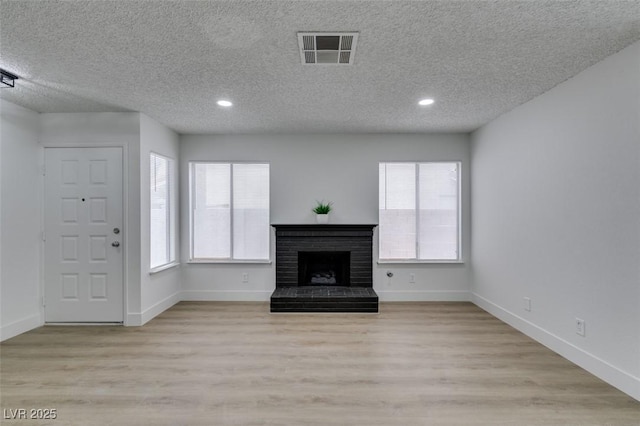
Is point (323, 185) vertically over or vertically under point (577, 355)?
over

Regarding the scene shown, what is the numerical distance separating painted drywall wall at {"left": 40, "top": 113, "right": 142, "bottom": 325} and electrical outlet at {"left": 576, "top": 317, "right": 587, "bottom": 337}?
4.54 m

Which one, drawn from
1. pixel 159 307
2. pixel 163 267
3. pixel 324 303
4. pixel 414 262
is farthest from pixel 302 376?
pixel 414 262

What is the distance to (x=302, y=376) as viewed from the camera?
2.60 meters

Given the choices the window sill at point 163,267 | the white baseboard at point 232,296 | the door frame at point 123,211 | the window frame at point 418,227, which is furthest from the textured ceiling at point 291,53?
the white baseboard at point 232,296

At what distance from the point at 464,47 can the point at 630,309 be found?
88.9 inches

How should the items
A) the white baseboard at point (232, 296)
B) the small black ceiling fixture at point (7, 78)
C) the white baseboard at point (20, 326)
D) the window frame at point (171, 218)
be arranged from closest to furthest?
the small black ceiling fixture at point (7, 78) < the white baseboard at point (20, 326) < the window frame at point (171, 218) < the white baseboard at point (232, 296)

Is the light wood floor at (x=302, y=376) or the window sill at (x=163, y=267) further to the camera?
the window sill at (x=163, y=267)

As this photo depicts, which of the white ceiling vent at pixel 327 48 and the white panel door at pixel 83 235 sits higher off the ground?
the white ceiling vent at pixel 327 48

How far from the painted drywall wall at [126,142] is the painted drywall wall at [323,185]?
1060 millimetres

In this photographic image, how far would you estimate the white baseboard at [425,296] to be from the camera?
4820 mm

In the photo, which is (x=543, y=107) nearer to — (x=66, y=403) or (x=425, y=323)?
(x=425, y=323)

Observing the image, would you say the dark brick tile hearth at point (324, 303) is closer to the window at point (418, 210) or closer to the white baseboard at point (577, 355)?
the window at point (418, 210)

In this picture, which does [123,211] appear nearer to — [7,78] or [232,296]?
[7,78]

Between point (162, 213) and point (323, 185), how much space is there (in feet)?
7.70
